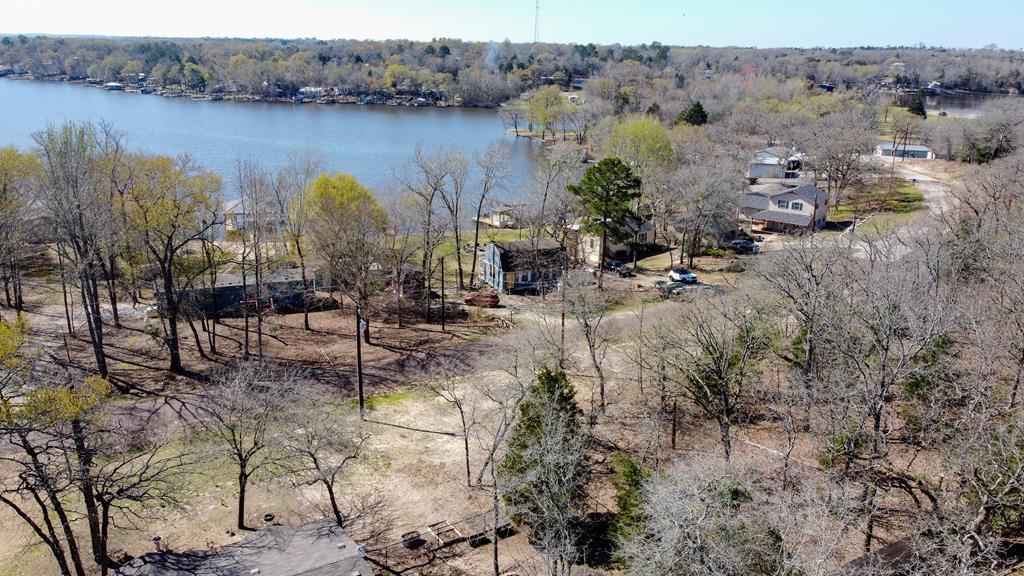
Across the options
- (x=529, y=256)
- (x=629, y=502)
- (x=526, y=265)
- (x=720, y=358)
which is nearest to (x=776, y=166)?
(x=529, y=256)

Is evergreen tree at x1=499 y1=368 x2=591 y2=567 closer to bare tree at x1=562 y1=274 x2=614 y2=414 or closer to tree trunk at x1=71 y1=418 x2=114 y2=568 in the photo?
bare tree at x1=562 y1=274 x2=614 y2=414

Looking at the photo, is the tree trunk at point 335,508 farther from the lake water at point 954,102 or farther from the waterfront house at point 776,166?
the lake water at point 954,102

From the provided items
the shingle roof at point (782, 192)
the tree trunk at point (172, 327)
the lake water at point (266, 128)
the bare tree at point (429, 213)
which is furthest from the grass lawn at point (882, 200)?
the tree trunk at point (172, 327)

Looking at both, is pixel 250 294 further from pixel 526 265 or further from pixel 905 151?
pixel 905 151

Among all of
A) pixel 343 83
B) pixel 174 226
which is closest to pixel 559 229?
pixel 174 226

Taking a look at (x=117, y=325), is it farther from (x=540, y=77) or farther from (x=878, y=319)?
(x=540, y=77)
